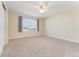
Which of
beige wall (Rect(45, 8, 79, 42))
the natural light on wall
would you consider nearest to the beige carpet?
beige wall (Rect(45, 8, 79, 42))

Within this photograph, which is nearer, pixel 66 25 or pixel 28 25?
pixel 66 25

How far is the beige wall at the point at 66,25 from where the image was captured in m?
4.54

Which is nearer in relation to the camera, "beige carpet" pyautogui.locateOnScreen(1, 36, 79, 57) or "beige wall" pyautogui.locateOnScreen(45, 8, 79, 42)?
"beige carpet" pyautogui.locateOnScreen(1, 36, 79, 57)

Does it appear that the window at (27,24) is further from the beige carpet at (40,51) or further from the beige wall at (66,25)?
the beige carpet at (40,51)

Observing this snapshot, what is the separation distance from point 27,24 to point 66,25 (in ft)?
9.92

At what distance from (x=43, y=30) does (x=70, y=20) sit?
3.28 meters

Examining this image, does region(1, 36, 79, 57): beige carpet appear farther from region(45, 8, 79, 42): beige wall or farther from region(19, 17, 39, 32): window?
region(19, 17, 39, 32): window

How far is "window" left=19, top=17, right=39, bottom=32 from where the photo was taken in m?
6.02

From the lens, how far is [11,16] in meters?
5.52

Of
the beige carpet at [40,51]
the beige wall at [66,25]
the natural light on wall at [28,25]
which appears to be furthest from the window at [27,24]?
the beige carpet at [40,51]

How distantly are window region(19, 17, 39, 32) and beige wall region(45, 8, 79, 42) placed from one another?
4.18 ft

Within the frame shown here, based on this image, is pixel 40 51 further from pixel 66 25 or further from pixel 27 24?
pixel 27 24

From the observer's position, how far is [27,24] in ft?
21.8

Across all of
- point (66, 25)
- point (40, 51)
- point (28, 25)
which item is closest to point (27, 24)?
point (28, 25)
